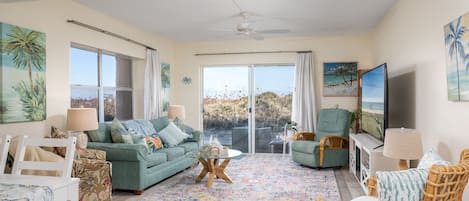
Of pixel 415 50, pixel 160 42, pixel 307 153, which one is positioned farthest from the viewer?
pixel 160 42

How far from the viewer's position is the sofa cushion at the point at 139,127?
4.86 metres

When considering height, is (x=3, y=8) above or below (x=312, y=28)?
below

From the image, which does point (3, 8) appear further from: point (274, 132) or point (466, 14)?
point (274, 132)

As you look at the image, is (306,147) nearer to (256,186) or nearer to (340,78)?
(256,186)

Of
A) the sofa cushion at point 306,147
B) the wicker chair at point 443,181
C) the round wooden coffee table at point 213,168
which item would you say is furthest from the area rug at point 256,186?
the wicker chair at point 443,181

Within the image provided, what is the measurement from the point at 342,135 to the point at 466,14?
11.9 feet

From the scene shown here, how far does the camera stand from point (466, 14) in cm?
239

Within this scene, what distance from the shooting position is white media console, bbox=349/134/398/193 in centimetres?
364

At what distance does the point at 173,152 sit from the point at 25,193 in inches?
130

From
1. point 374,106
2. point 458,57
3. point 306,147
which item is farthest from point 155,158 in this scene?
point 458,57

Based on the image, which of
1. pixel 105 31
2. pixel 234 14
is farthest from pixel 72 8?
pixel 234 14

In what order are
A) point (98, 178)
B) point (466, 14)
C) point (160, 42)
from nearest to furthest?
→ point (466, 14), point (98, 178), point (160, 42)

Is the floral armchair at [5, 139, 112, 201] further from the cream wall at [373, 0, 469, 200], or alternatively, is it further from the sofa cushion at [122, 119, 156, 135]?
the cream wall at [373, 0, 469, 200]

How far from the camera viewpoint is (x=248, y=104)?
280 inches
